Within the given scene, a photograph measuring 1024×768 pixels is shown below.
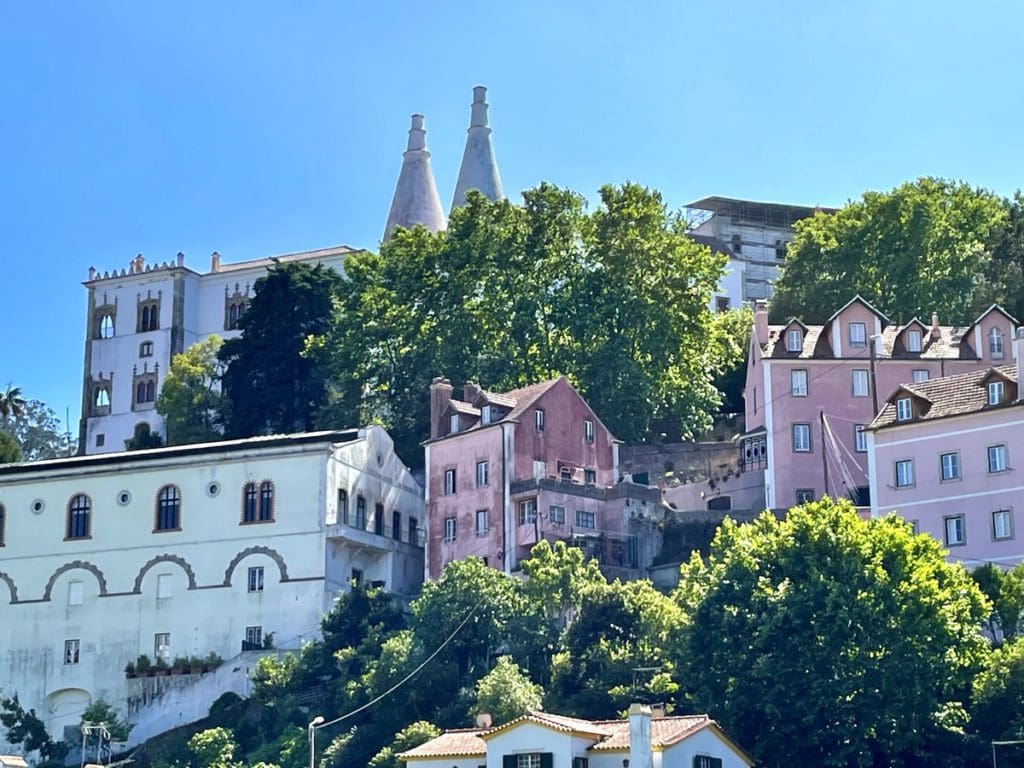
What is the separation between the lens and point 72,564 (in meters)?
79.8

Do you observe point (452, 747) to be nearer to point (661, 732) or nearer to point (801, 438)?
point (661, 732)

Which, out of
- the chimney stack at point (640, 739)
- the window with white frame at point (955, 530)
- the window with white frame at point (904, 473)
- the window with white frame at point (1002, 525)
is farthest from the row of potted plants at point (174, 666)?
the window with white frame at point (1002, 525)

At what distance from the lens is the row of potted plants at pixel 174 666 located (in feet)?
246

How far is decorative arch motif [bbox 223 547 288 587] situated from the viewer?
7644cm

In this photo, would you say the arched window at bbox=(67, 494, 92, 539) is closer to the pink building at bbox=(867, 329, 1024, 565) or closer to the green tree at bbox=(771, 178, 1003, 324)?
the pink building at bbox=(867, 329, 1024, 565)

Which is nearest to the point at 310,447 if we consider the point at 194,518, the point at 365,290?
the point at 194,518

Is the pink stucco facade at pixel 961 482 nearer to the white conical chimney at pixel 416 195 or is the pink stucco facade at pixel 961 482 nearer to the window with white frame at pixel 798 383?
the window with white frame at pixel 798 383

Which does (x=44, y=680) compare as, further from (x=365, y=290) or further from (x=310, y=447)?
(x=365, y=290)

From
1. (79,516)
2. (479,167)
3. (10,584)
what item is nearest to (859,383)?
(79,516)

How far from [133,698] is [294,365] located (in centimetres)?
2316

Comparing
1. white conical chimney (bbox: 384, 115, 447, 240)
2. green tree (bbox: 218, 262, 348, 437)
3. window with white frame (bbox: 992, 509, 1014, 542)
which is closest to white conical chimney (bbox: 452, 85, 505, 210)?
white conical chimney (bbox: 384, 115, 447, 240)

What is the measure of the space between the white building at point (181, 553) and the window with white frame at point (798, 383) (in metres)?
17.1

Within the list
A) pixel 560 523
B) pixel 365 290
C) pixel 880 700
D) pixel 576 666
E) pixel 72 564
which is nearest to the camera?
pixel 880 700

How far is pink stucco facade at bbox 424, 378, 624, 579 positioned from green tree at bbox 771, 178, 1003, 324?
64.1 ft
